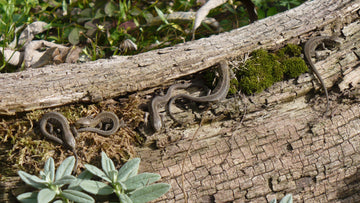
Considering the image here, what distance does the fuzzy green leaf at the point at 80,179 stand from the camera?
3.44 m

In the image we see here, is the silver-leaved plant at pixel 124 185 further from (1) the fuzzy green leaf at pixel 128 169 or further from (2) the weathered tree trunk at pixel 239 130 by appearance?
(2) the weathered tree trunk at pixel 239 130

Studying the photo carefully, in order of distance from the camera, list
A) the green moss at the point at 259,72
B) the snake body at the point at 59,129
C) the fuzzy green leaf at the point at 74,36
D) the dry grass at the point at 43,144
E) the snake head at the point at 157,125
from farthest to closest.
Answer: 1. the fuzzy green leaf at the point at 74,36
2. the green moss at the point at 259,72
3. the snake head at the point at 157,125
4. the snake body at the point at 59,129
5. the dry grass at the point at 43,144

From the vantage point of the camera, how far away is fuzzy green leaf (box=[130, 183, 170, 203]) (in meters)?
3.43

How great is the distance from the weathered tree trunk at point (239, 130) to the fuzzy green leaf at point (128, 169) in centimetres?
36

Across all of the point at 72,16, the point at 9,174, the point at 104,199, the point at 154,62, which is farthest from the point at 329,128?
the point at 72,16

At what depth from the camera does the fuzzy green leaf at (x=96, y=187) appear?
340 centimetres

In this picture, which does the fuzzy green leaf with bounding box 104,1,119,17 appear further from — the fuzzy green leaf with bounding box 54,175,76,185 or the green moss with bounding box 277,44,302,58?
the fuzzy green leaf with bounding box 54,175,76,185

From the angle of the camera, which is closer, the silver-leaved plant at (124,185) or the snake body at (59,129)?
the silver-leaved plant at (124,185)

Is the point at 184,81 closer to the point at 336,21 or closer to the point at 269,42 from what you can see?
the point at 269,42

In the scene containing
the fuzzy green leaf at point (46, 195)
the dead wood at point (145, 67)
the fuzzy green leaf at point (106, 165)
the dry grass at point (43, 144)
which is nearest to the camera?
the fuzzy green leaf at point (46, 195)

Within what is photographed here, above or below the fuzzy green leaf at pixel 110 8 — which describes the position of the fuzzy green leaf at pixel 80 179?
below

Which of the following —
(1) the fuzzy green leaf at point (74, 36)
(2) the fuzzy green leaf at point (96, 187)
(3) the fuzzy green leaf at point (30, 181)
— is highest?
(1) the fuzzy green leaf at point (74, 36)

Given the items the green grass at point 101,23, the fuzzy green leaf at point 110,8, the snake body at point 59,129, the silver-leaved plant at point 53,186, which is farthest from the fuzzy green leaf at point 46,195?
the fuzzy green leaf at point 110,8

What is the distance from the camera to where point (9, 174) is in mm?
3793
